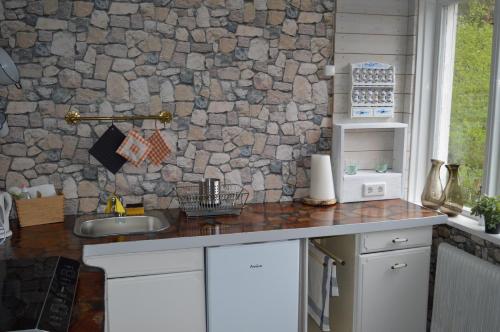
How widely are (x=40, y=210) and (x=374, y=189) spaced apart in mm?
1984

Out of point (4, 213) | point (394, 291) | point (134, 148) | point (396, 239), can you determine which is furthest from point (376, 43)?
point (4, 213)

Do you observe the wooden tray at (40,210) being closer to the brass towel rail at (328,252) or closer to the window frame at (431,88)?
the brass towel rail at (328,252)

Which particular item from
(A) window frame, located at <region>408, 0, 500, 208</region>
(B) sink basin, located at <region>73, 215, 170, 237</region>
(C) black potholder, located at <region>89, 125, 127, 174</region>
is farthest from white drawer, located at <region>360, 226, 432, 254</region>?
(C) black potholder, located at <region>89, 125, 127, 174</region>

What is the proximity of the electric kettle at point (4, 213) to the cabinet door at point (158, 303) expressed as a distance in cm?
59

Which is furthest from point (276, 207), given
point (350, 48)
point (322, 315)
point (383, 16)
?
point (383, 16)

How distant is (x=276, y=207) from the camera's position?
288 centimetres

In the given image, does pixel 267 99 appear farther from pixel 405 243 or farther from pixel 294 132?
pixel 405 243

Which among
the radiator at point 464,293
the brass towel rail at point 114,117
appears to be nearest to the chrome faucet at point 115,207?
the brass towel rail at point 114,117

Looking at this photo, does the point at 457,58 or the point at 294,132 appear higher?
the point at 457,58

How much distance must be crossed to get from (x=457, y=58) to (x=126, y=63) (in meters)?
2.01

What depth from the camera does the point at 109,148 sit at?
2713 mm

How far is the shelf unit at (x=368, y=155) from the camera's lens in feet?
9.68

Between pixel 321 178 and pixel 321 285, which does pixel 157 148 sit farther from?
pixel 321 285

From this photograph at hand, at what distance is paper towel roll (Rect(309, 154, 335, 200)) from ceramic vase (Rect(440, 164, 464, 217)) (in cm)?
67
